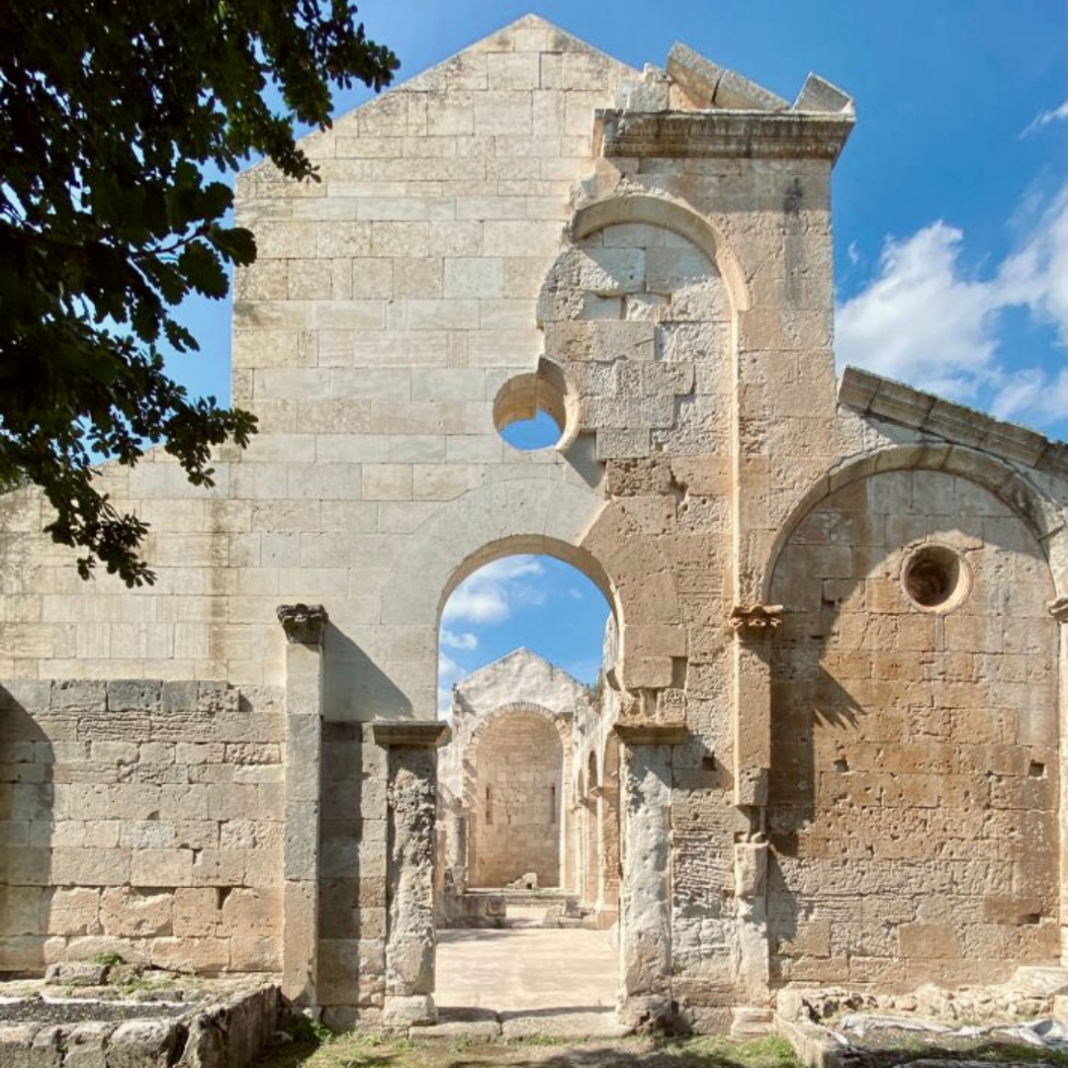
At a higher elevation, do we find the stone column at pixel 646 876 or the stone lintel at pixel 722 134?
Answer: the stone lintel at pixel 722 134

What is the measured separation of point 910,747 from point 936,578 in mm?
1436

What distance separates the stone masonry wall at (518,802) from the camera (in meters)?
26.4

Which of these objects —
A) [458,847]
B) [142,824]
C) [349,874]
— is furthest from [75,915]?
[458,847]

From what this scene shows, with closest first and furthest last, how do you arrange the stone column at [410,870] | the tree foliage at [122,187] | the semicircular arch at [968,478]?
the tree foliage at [122,187] → the stone column at [410,870] → the semicircular arch at [968,478]

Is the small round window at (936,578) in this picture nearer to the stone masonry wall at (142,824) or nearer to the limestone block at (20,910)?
the stone masonry wall at (142,824)

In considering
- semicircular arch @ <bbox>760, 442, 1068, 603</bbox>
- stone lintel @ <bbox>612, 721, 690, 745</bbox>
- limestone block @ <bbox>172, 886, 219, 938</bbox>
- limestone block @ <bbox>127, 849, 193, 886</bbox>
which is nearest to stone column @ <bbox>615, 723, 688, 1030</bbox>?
stone lintel @ <bbox>612, 721, 690, 745</bbox>

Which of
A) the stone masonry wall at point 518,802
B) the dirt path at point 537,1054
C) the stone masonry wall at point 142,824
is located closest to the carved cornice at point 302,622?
the stone masonry wall at point 142,824

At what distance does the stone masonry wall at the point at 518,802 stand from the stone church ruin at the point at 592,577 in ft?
56.5

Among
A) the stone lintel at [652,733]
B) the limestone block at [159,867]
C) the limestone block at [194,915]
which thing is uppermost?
the stone lintel at [652,733]

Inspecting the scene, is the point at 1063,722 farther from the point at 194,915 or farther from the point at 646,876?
the point at 194,915

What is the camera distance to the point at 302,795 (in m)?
8.88

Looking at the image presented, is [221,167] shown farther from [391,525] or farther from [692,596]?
[692,596]

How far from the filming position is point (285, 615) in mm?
8938

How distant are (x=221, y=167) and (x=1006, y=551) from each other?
6.91 m
